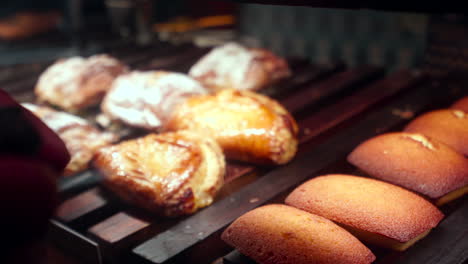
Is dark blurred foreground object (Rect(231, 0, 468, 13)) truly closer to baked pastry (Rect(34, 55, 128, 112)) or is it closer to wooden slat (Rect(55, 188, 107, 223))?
wooden slat (Rect(55, 188, 107, 223))

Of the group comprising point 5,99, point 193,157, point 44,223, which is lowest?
point 193,157

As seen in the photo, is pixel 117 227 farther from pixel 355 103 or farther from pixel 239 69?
pixel 355 103

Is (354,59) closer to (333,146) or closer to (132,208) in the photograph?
(333,146)

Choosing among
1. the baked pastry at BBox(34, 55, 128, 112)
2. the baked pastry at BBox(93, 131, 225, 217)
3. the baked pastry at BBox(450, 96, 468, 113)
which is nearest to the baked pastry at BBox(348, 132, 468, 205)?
the baked pastry at BBox(450, 96, 468, 113)

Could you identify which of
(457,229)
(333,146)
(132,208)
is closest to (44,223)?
(132,208)

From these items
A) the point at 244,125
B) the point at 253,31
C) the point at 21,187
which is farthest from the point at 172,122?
the point at 253,31

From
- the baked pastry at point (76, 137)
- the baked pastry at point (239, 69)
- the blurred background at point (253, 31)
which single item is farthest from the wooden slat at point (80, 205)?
the blurred background at point (253, 31)

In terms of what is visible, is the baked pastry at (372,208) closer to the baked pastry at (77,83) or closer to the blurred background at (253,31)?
the baked pastry at (77,83)
